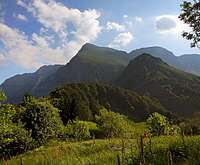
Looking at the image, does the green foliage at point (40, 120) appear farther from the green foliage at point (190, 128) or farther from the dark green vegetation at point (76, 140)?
the green foliage at point (190, 128)

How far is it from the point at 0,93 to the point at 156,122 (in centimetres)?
3574

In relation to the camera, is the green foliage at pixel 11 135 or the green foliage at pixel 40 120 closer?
the green foliage at pixel 11 135

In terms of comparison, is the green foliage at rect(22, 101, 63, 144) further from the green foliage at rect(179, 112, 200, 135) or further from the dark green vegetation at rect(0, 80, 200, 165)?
the green foliage at rect(179, 112, 200, 135)

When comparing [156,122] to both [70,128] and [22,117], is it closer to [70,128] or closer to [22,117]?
[70,128]

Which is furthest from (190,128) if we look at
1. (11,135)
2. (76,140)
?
(11,135)

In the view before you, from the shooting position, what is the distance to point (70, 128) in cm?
7181

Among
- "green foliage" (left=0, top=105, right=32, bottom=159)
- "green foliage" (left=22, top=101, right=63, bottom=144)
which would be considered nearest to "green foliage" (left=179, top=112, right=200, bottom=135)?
"green foliage" (left=0, top=105, right=32, bottom=159)

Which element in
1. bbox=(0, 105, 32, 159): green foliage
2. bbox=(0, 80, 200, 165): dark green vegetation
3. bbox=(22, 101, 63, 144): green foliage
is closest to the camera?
bbox=(0, 80, 200, 165): dark green vegetation

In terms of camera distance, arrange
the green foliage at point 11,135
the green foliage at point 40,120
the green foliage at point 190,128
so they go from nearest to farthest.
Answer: the green foliage at point 190,128, the green foliage at point 11,135, the green foliage at point 40,120

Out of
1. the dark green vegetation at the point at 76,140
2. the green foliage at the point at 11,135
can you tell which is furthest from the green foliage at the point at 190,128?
the green foliage at the point at 11,135

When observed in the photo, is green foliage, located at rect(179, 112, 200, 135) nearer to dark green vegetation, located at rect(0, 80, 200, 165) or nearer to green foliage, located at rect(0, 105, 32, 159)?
dark green vegetation, located at rect(0, 80, 200, 165)

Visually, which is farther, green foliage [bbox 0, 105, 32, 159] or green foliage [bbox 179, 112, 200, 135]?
green foliage [bbox 0, 105, 32, 159]

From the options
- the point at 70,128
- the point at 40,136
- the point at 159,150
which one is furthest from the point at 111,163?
the point at 70,128

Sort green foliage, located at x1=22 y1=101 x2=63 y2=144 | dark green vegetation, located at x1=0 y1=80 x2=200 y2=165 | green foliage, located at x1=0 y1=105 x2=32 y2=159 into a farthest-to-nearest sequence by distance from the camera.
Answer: green foliage, located at x1=22 y1=101 x2=63 y2=144, green foliage, located at x1=0 y1=105 x2=32 y2=159, dark green vegetation, located at x1=0 y1=80 x2=200 y2=165
